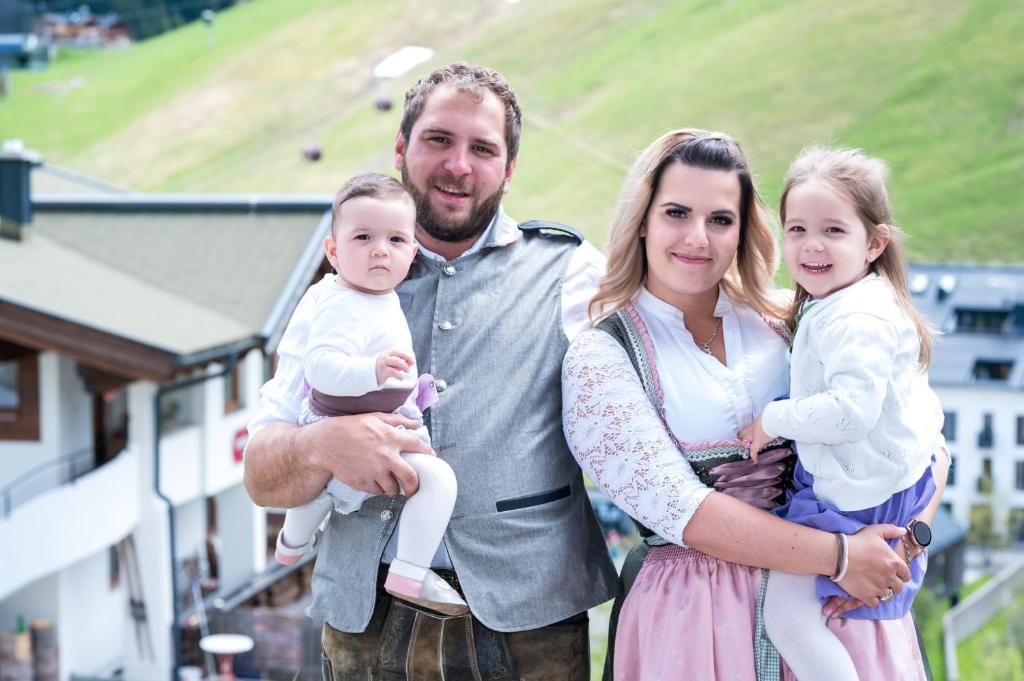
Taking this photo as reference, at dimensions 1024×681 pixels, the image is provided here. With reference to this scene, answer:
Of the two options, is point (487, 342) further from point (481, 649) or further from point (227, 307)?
point (227, 307)

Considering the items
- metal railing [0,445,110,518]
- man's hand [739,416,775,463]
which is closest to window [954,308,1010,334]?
metal railing [0,445,110,518]

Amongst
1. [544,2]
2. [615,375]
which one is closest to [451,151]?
[615,375]

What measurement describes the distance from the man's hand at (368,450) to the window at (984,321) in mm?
47167

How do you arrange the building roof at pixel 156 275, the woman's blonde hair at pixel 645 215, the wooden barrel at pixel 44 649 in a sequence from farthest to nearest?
the wooden barrel at pixel 44 649, the building roof at pixel 156 275, the woman's blonde hair at pixel 645 215

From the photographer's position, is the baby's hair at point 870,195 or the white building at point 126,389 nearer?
the baby's hair at point 870,195

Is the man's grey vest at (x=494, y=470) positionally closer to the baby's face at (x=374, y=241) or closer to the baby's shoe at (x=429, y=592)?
the baby's shoe at (x=429, y=592)

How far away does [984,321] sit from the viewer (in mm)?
47406

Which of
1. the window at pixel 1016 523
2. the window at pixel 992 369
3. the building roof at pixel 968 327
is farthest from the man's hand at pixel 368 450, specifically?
the window at pixel 992 369

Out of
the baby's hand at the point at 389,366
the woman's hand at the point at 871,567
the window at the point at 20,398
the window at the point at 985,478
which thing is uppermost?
the baby's hand at the point at 389,366

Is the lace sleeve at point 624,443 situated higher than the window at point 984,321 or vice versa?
the lace sleeve at point 624,443

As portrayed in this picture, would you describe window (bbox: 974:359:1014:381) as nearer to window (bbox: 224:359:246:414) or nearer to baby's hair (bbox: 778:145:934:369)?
window (bbox: 224:359:246:414)

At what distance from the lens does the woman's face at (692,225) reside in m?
2.74

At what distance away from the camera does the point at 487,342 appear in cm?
289

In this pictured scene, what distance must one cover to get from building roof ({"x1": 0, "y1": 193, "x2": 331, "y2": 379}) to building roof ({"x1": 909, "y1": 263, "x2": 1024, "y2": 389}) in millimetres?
34344
